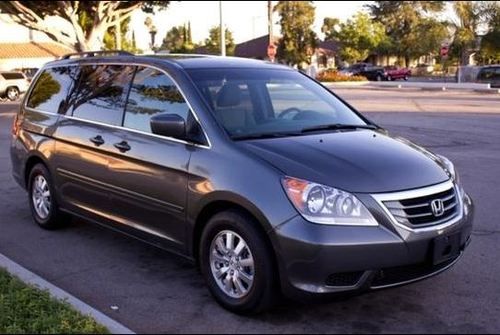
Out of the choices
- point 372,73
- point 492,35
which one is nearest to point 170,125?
point 492,35

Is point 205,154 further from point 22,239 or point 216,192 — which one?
point 22,239

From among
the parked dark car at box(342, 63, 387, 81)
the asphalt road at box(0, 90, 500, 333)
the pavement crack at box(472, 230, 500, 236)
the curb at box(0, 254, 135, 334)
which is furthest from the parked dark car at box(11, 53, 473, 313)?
the parked dark car at box(342, 63, 387, 81)

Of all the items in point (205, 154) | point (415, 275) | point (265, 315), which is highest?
point (205, 154)

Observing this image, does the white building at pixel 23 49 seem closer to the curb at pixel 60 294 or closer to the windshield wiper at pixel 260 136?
the curb at pixel 60 294

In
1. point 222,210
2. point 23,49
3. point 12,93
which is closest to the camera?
point 222,210

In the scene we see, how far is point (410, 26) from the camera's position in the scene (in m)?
75.2

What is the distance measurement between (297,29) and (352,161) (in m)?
65.5

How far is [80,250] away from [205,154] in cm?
210

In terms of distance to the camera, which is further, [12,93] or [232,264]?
[12,93]

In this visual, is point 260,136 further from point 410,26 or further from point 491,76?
point 410,26

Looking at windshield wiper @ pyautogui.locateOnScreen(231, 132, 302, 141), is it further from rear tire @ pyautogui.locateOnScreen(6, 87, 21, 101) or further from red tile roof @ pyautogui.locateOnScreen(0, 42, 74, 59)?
red tile roof @ pyautogui.locateOnScreen(0, 42, 74, 59)

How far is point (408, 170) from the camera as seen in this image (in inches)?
171

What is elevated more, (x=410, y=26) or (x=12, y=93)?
Result: (x=410, y=26)

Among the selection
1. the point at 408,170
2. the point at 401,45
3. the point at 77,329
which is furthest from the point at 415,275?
the point at 401,45
